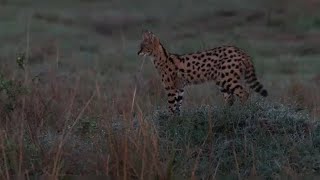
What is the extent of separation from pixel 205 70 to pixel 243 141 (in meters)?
2.29

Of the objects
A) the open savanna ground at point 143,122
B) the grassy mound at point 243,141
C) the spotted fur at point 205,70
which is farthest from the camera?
the spotted fur at point 205,70

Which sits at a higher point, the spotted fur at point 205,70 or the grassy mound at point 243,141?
the spotted fur at point 205,70

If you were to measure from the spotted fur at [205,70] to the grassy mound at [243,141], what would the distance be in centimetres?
112

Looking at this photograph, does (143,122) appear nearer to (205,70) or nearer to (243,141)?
(243,141)

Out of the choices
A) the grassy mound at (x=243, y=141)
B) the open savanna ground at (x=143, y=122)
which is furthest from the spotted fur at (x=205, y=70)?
the grassy mound at (x=243, y=141)

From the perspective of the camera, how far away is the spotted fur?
410 inches

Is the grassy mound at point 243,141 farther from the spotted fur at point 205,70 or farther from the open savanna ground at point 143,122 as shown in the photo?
the spotted fur at point 205,70

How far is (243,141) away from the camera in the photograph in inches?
330

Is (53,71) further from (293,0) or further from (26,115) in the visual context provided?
(293,0)

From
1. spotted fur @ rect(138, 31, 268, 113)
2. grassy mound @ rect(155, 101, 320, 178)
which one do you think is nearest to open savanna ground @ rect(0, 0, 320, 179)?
grassy mound @ rect(155, 101, 320, 178)

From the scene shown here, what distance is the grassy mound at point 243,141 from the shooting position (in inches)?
303

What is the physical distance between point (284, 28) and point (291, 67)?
6055 mm

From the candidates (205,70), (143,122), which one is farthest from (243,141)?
(205,70)

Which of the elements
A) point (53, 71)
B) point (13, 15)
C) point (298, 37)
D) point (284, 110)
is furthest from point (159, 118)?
point (13, 15)
